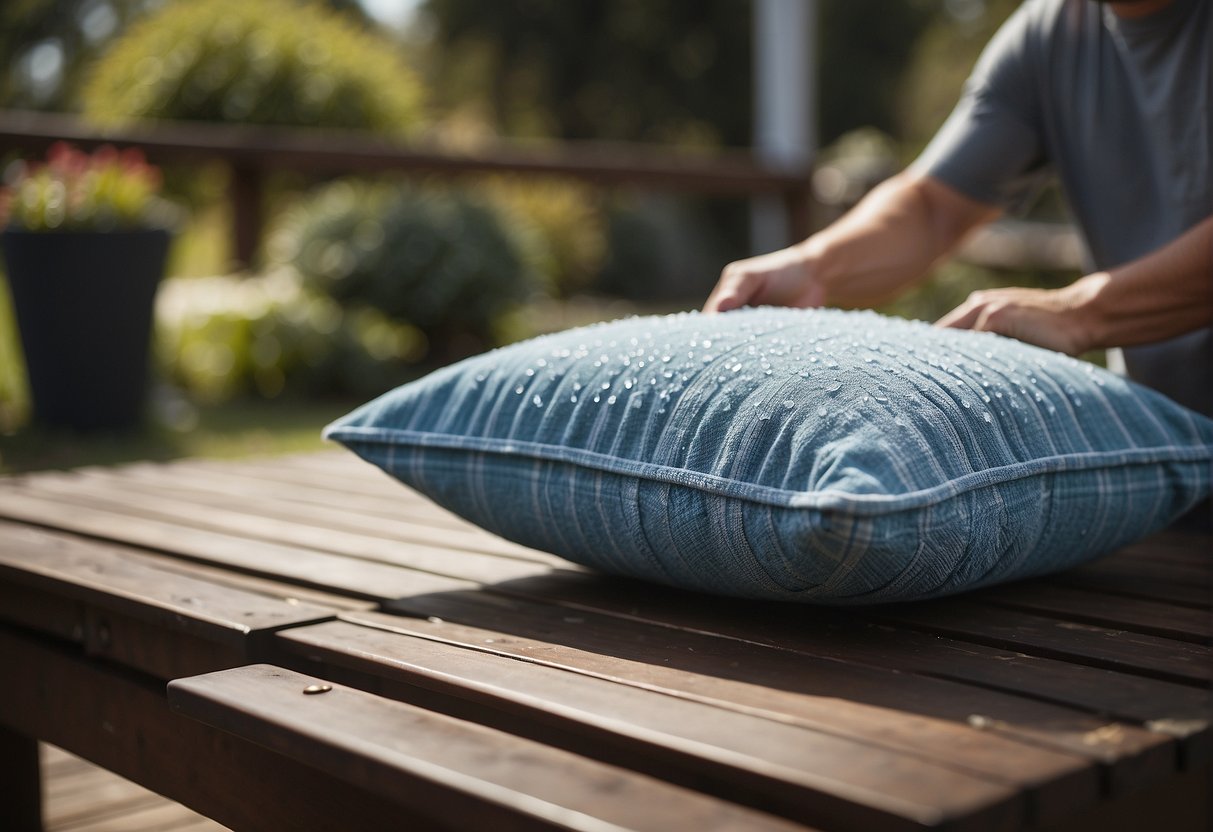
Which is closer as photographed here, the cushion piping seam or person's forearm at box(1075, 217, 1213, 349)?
the cushion piping seam

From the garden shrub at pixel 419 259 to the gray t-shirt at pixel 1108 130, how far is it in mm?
4082

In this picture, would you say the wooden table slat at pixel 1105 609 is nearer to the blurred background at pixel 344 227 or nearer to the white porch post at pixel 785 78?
the blurred background at pixel 344 227

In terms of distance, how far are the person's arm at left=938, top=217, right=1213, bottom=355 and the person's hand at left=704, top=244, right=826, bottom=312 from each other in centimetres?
27

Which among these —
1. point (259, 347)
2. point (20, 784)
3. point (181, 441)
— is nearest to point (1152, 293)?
point (20, 784)

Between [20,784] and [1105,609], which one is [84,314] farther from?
[1105,609]

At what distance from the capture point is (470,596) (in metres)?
1.24

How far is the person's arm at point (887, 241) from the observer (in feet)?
6.05

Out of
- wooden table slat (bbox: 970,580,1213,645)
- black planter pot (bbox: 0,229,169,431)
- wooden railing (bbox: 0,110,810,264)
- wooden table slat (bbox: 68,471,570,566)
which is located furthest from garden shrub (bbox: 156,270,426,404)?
wooden table slat (bbox: 970,580,1213,645)

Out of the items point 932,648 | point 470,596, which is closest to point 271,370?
point 470,596

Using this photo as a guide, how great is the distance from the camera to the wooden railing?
16.1 feet

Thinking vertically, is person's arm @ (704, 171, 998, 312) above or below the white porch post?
below

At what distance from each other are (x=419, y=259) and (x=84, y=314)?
78.6 inches

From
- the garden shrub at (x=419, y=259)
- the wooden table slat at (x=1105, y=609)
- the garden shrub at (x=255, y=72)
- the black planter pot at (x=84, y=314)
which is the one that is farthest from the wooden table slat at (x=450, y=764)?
the garden shrub at (x=255, y=72)

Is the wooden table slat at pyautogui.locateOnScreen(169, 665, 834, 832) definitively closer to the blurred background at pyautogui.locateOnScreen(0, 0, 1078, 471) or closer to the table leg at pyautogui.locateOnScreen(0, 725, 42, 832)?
the table leg at pyautogui.locateOnScreen(0, 725, 42, 832)
